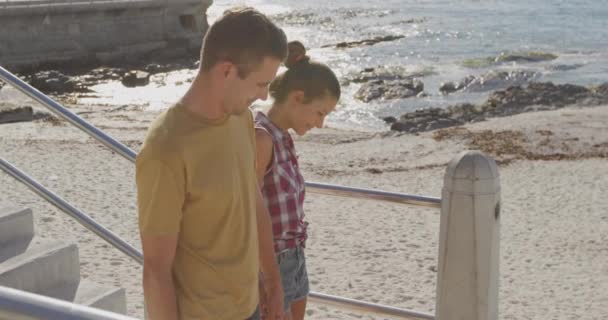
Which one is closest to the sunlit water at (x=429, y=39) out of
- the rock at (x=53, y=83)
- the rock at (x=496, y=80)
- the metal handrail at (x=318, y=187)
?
the rock at (x=496, y=80)

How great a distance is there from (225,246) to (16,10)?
89.9 ft

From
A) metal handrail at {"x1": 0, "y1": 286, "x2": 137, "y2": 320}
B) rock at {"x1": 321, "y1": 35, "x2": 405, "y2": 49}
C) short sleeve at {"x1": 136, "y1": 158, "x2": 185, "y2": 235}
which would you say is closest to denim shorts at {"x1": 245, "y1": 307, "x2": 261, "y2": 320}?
short sleeve at {"x1": 136, "y1": 158, "x2": 185, "y2": 235}

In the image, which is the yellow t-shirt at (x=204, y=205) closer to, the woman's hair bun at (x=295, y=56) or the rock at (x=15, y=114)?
the woman's hair bun at (x=295, y=56)

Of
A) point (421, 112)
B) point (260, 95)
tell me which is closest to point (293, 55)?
point (260, 95)

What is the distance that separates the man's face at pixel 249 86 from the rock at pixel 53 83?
2359cm

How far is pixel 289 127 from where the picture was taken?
113 inches

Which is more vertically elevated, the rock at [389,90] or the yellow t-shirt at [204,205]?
the yellow t-shirt at [204,205]

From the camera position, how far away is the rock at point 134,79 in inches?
1043

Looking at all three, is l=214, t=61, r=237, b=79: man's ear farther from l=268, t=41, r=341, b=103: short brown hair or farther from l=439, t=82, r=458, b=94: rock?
l=439, t=82, r=458, b=94: rock

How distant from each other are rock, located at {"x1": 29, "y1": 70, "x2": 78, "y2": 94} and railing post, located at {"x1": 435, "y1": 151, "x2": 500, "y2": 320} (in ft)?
75.8

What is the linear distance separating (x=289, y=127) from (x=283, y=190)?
0.67 feet

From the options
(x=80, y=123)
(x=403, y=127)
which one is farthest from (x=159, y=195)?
(x=403, y=127)

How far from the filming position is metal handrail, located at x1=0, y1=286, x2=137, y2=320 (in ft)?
3.95

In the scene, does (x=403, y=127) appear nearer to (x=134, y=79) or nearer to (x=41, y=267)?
(x=134, y=79)
